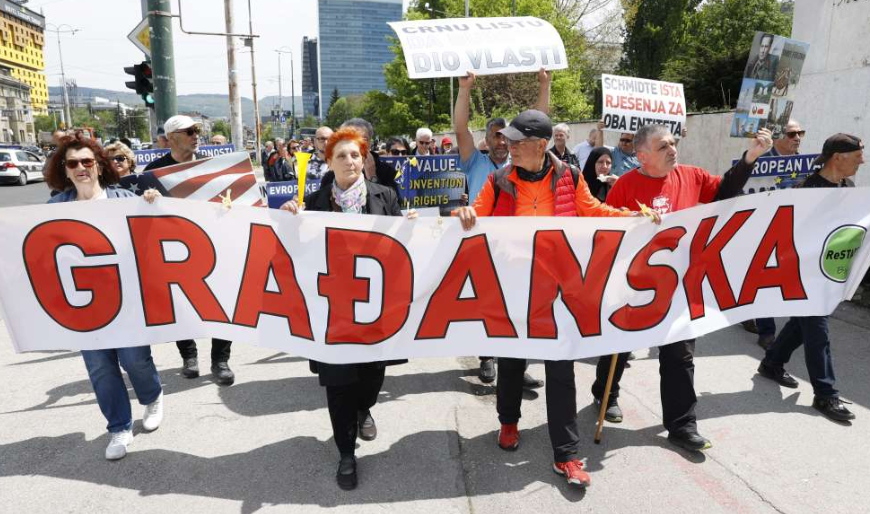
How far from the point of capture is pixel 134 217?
10.9 feet

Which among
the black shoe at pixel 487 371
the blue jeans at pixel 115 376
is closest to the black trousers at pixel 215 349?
the blue jeans at pixel 115 376

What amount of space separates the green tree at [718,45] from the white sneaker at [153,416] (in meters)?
22.1

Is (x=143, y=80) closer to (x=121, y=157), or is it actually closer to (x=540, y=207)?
(x=121, y=157)

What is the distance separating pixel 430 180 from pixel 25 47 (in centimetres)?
15496

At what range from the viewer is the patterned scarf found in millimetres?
3338

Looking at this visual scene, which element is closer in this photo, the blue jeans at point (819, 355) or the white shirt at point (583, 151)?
the blue jeans at point (819, 355)

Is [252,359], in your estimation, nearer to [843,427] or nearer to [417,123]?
[843,427]

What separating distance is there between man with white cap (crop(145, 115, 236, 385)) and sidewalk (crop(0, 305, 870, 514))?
Result: 103mm

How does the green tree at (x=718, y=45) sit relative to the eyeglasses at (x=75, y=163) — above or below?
above

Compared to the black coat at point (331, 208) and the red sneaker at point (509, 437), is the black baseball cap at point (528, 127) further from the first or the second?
the red sneaker at point (509, 437)

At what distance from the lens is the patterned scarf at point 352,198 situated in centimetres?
334

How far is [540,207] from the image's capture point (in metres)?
3.33

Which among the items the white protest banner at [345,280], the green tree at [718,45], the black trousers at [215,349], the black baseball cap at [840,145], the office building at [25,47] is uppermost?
the office building at [25,47]

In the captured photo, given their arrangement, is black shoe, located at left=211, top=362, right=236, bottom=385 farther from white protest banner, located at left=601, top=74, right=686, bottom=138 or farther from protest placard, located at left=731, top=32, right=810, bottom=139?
protest placard, located at left=731, top=32, right=810, bottom=139
